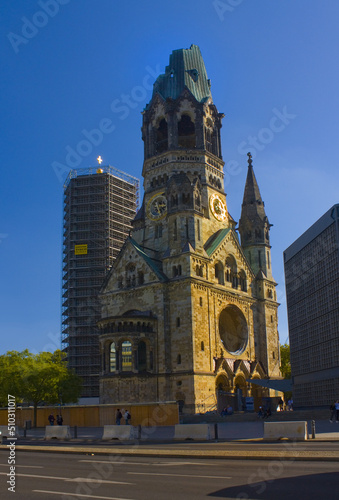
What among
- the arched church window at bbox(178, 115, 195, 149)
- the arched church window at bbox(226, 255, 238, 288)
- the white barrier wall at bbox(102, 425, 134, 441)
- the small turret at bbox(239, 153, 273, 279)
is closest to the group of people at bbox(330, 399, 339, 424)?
the white barrier wall at bbox(102, 425, 134, 441)

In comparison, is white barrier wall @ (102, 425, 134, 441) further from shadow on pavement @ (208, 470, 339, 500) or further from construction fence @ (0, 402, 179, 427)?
shadow on pavement @ (208, 470, 339, 500)

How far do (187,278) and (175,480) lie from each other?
38876 millimetres

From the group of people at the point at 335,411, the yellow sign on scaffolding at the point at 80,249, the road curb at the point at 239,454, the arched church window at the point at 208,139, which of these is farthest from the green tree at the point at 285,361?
the road curb at the point at 239,454

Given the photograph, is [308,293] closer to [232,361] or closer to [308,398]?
[308,398]

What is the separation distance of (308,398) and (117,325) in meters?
19.3

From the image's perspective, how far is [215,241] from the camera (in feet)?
192

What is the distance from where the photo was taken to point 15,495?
1137cm

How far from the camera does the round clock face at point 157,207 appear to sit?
60500mm

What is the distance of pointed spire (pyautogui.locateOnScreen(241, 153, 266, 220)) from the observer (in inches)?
2606

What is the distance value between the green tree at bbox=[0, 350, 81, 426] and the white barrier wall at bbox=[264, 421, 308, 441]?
27.9 m

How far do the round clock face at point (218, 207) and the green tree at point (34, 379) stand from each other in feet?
78.5

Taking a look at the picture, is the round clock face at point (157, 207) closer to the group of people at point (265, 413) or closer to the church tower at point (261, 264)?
the church tower at point (261, 264)

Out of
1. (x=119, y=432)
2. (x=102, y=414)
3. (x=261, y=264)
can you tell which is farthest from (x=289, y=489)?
(x=261, y=264)

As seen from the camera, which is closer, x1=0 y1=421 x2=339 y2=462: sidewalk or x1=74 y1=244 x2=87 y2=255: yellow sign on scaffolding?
x1=0 y1=421 x2=339 y2=462: sidewalk
